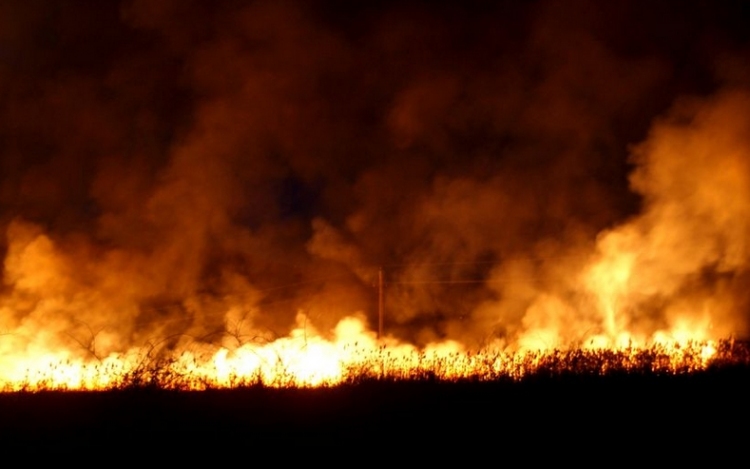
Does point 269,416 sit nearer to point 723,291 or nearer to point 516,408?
point 516,408

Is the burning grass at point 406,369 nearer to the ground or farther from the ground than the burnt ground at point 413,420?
farther from the ground

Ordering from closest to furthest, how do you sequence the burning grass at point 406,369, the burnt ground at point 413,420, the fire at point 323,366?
the burnt ground at point 413,420 → the burning grass at point 406,369 → the fire at point 323,366

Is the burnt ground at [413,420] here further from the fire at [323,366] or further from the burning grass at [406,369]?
the fire at [323,366]

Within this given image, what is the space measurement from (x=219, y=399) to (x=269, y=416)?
0.98 m

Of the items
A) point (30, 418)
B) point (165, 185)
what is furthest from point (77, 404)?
point (165, 185)

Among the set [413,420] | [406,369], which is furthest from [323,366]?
[413,420]

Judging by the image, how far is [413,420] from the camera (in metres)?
5.84

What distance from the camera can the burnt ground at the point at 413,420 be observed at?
5.09 metres

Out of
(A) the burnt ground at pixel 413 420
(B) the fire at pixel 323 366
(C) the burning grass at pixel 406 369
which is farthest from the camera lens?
(B) the fire at pixel 323 366

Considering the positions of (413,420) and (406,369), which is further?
(406,369)

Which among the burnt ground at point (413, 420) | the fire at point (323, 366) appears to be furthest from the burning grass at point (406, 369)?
the burnt ground at point (413, 420)

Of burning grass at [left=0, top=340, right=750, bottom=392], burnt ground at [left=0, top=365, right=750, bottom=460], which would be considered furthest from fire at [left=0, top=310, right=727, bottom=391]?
burnt ground at [left=0, top=365, right=750, bottom=460]

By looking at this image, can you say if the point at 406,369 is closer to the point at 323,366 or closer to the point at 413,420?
the point at 323,366

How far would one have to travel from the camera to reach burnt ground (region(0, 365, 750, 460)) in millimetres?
5086
